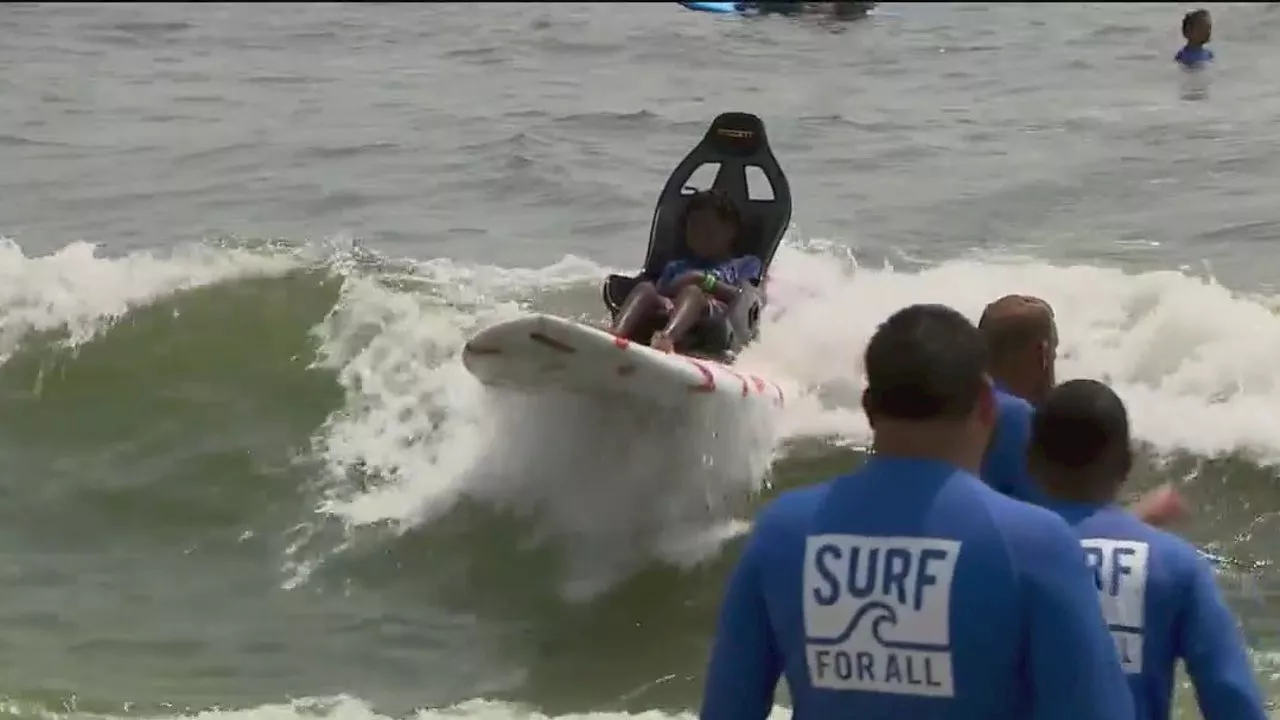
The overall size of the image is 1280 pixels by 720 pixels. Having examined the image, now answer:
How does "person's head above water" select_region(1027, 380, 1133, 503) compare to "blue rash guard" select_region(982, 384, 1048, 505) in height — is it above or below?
above

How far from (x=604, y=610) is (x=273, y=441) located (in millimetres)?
2737

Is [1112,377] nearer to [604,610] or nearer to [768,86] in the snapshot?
[604,610]

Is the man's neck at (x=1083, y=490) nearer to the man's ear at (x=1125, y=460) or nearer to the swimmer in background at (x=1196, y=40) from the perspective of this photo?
the man's ear at (x=1125, y=460)

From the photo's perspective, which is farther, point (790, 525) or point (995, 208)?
point (995, 208)

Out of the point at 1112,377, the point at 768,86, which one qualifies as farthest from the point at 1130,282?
the point at 768,86

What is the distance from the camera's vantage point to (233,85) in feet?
70.3

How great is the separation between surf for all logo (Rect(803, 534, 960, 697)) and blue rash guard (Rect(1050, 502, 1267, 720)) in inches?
20.9

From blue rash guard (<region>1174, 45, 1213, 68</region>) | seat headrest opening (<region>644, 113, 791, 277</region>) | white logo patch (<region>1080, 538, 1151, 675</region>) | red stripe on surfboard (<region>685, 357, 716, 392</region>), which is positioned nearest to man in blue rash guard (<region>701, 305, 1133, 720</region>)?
white logo patch (<region>1080, 538, 1151, 675</region>)

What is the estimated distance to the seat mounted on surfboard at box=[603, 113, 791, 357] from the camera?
8016 millimetres

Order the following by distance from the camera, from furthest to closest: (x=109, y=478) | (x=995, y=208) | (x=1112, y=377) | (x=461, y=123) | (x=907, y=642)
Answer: (x=461, y=123) → (x=995, y=208) → (x=1112, y=377) → (x=109, y=478) → (x=907, y=642)

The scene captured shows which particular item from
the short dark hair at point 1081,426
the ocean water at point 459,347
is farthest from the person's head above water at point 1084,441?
the ocean water at point 459,347

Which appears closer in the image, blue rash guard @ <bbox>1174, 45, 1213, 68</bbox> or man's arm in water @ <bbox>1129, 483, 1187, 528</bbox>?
man's arm in water @ <bbox>1129, 483, 1187, 528</bbox>

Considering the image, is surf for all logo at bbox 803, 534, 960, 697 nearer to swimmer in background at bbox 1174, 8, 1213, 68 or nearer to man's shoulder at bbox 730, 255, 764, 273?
man's shoulder at bbox 730, 255, 764, 273

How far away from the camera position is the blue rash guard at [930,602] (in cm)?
230
